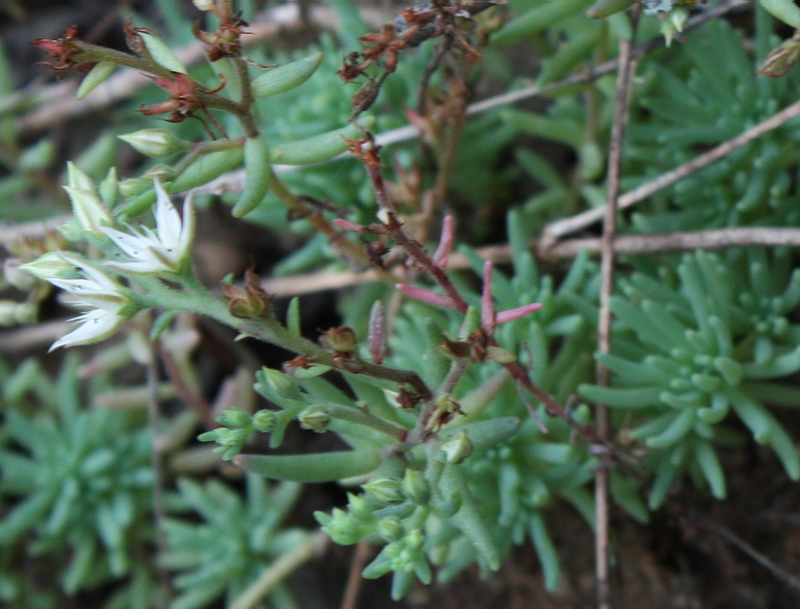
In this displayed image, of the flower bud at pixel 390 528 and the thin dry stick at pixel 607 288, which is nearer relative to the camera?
the flower bud at pixel 390 528

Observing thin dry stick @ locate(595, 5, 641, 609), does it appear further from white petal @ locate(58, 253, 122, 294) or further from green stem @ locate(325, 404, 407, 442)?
white petal @ locate(58, 253, 122, 294)

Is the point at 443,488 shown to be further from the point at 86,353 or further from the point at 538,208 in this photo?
the point at 86,353

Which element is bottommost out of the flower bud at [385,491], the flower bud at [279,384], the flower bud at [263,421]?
the flower bud at [385,491]

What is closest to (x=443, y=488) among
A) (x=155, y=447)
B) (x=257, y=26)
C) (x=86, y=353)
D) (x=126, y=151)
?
(x=155, y=447)

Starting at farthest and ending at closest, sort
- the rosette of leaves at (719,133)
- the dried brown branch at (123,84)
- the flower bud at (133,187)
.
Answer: the dried brown branch at (123,84) < the rosette of leaves at (719,133) < the flower bud at (133,187)

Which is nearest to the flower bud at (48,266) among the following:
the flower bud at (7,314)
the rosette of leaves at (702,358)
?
the flower bud at (7,314)

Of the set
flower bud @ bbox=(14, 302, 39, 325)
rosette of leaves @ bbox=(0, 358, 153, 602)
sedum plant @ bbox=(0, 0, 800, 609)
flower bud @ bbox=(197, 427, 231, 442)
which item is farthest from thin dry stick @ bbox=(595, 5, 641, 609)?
rosette of leaves @ bbox=(0, 358, 153, 602)

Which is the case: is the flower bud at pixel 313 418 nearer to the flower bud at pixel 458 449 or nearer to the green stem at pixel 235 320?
the green stem at pixel 235 320

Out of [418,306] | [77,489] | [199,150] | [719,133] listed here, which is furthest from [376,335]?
[77,489]
